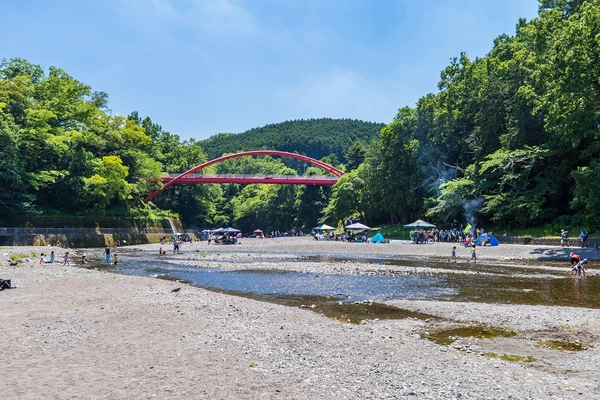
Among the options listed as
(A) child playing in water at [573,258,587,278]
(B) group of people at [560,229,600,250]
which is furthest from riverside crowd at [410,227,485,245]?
(A) child playing in water at [573,258,587,278]

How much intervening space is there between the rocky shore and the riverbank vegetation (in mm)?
24186

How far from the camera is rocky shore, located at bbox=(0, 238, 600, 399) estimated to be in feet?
24.7

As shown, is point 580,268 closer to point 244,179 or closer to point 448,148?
point 448,148

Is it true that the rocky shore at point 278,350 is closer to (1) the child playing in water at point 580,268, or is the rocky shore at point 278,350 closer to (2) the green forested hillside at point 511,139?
(1) the child playing in water at point 580,268

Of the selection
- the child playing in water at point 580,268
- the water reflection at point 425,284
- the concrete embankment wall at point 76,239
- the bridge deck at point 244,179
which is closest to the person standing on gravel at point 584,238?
the water reflection at point 425,284

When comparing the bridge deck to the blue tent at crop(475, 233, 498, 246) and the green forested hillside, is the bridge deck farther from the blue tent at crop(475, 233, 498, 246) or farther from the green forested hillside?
the blue tent at crop(475, 233, 498, 246)

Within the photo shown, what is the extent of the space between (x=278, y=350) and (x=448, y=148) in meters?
52.3

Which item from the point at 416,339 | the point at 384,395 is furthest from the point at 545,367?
the point at 384,395

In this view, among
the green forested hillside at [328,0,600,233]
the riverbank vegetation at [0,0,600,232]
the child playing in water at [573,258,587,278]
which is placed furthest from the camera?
the riverbank vegetation at [0,0,600,232]

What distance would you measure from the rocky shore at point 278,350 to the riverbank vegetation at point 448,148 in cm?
2419

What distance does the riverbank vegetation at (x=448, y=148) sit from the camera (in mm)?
33344

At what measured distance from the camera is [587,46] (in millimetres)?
30797

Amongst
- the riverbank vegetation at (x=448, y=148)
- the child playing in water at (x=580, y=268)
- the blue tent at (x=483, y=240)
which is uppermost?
the riverbank vegetation at (x=448, y=148)

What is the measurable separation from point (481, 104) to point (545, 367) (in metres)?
46.6
